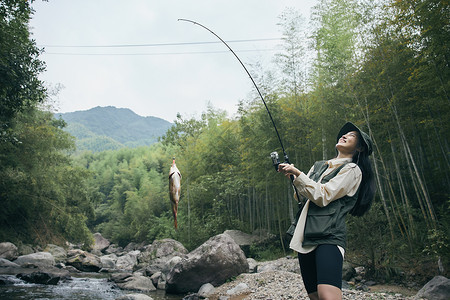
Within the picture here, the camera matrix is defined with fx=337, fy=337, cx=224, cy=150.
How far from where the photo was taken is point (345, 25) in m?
8.12

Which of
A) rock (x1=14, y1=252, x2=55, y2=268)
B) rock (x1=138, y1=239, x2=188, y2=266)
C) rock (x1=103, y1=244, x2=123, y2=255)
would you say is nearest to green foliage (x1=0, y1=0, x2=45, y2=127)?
rock (x1=14, y1=252, x2=55, y2=268)

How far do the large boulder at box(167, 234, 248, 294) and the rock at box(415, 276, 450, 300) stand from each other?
4.02 m

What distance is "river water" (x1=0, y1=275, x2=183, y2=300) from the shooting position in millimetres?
7105

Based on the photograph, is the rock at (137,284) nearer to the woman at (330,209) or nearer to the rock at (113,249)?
the woman at (330,209)

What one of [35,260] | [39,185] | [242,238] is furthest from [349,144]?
[39,185]

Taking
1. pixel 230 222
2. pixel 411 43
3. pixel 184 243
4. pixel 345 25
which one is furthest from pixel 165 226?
pixel 411 43

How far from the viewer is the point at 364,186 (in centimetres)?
185

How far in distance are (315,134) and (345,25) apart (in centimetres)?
295

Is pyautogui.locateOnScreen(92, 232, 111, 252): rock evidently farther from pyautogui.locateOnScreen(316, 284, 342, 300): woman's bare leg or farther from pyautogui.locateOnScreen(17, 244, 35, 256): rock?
pyautogui.locateOnScreen(316, 284, 342, 300): woman's bare leg

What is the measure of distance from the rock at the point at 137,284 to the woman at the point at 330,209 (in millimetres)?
8034

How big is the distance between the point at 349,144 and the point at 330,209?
0.42m

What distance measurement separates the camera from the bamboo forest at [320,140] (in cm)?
642

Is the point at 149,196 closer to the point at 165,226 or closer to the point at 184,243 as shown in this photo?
the point at 165,226

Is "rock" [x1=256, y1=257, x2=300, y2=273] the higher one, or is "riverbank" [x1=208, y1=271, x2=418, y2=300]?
"riverbank" [x1=208, y1=271, x2=418, y2=300]
